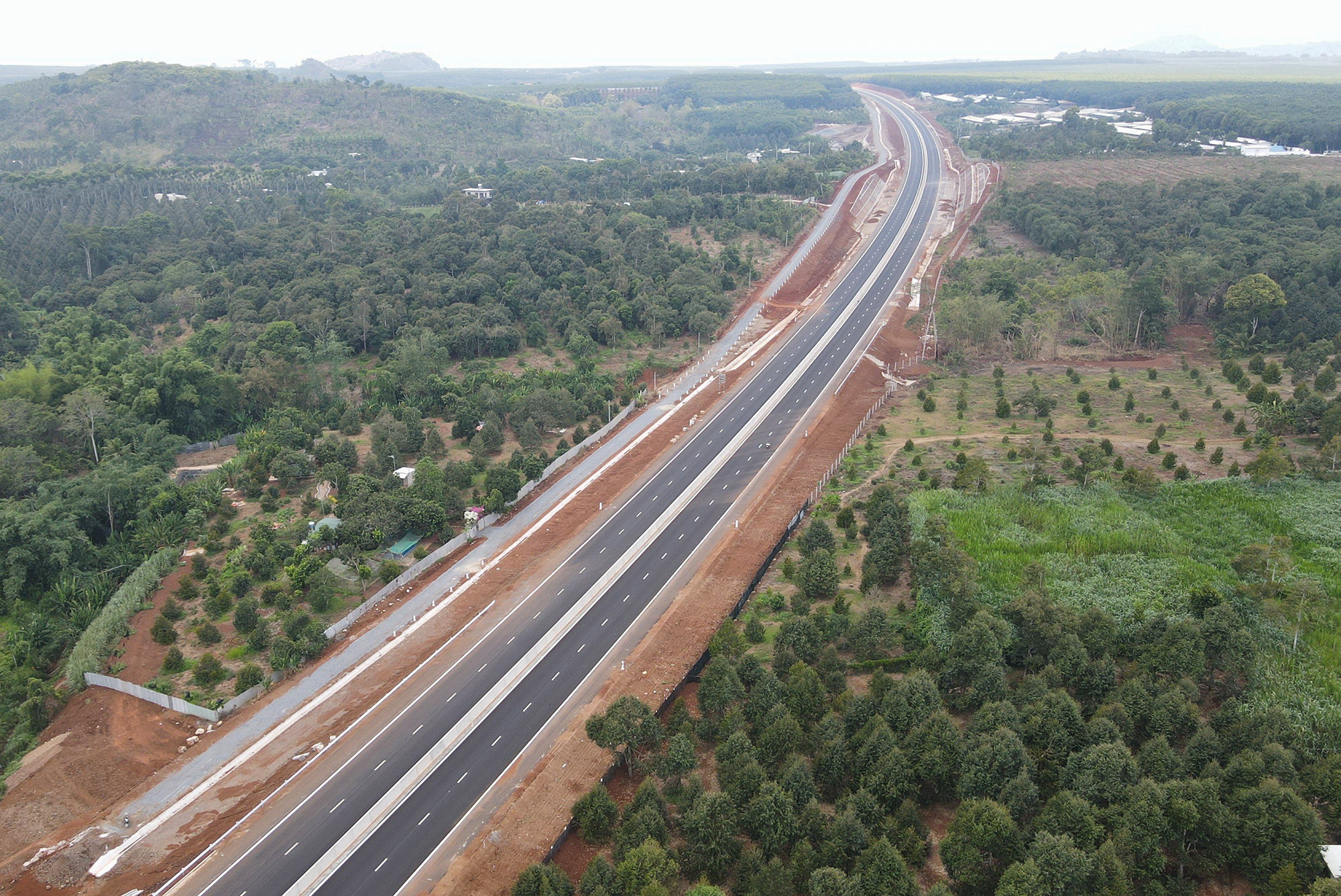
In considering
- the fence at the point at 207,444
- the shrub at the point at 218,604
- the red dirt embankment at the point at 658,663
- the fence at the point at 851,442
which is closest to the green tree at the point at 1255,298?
the fence at the point at 851,442

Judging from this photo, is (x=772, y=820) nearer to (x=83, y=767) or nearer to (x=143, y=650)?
(x=83, y=767)

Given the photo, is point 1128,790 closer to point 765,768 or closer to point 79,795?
point 765,768

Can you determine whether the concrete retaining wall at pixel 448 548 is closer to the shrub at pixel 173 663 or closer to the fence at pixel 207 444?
the shrub at pixel 173 663

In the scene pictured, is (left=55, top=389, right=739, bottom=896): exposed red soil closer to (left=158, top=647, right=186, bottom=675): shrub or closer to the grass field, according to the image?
(left=158, top=647, right=186, bottom=675): shrub

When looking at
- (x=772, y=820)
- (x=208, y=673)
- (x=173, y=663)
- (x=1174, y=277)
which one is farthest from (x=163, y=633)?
(x=1174, y=277)

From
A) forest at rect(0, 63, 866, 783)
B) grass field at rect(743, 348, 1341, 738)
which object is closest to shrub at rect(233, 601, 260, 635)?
forest at rect(0, 63, 866, 783)
